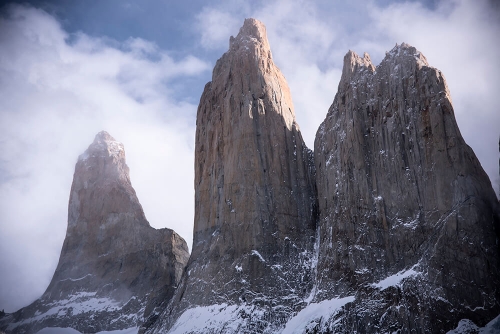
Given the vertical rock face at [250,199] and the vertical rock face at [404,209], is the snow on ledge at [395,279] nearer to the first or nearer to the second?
the vertical rock face at [404,209]

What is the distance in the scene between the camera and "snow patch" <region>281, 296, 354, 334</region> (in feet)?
219

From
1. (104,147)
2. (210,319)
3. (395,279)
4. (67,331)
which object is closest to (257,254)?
(210,319)

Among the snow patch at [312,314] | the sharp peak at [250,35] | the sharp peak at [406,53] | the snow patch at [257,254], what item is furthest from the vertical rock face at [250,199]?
the sharp peak at [406,53]

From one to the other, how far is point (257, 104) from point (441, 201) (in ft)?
113

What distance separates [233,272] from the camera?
258 feet

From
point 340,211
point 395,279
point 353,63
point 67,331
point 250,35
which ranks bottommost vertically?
point 395,279

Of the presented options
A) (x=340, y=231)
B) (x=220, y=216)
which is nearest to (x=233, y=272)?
(x=220, y=216)

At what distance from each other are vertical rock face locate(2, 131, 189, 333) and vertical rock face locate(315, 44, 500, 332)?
41.9 m

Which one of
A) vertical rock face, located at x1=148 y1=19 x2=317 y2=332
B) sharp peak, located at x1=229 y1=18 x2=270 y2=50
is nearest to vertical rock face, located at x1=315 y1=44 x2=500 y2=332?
vertical rock face, located at x1=148 y1=19 x2=317 y2=332

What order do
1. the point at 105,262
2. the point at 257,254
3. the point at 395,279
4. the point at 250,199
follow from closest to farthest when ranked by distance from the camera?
1. the point at 395,279
2. the point at 257,254
3. the point at 250,199
4. the point at 105,262

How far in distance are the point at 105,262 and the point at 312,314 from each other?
59.2m

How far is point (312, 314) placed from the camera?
6931 cm

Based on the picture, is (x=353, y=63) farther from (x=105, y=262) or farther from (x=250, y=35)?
(x=105, y=262)

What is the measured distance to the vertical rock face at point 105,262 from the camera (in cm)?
10938
